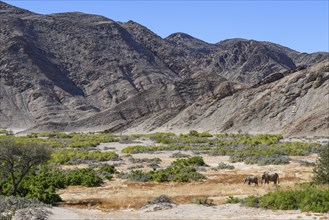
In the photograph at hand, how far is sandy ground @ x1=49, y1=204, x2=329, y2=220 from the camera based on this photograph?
15.6 m

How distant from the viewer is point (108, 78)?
148 meters

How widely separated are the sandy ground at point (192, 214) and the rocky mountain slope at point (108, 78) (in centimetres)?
5195

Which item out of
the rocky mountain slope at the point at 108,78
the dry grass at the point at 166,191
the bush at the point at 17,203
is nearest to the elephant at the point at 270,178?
the dry grass at the point at 166,191

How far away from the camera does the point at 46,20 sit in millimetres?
168750

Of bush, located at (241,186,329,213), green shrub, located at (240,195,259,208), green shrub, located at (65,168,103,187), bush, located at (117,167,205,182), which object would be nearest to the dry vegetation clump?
green shrub, located at (65,168,103,187)

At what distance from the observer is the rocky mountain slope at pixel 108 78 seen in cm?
9312

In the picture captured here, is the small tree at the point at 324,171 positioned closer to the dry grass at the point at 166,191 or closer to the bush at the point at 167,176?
the dry grass at the point at 166,191

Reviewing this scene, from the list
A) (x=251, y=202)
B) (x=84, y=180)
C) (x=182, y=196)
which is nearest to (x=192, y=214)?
(x=251, y=202)

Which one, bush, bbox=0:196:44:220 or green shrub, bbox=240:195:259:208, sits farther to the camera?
green shrub, bbox=240:195:259:208

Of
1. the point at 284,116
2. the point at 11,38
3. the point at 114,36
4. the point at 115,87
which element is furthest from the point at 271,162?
the point at 114,36

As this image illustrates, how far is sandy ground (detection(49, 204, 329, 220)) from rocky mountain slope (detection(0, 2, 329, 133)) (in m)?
51.9

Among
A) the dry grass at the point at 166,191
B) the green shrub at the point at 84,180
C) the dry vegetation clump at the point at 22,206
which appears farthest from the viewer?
the green shrub at the point at 84,180

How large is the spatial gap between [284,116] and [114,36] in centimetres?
10287

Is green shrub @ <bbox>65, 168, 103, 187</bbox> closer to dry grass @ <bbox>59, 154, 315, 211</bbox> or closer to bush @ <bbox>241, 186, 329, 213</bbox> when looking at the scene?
dry grass @ <bbox>59, 154, 315, 211</bbox>
